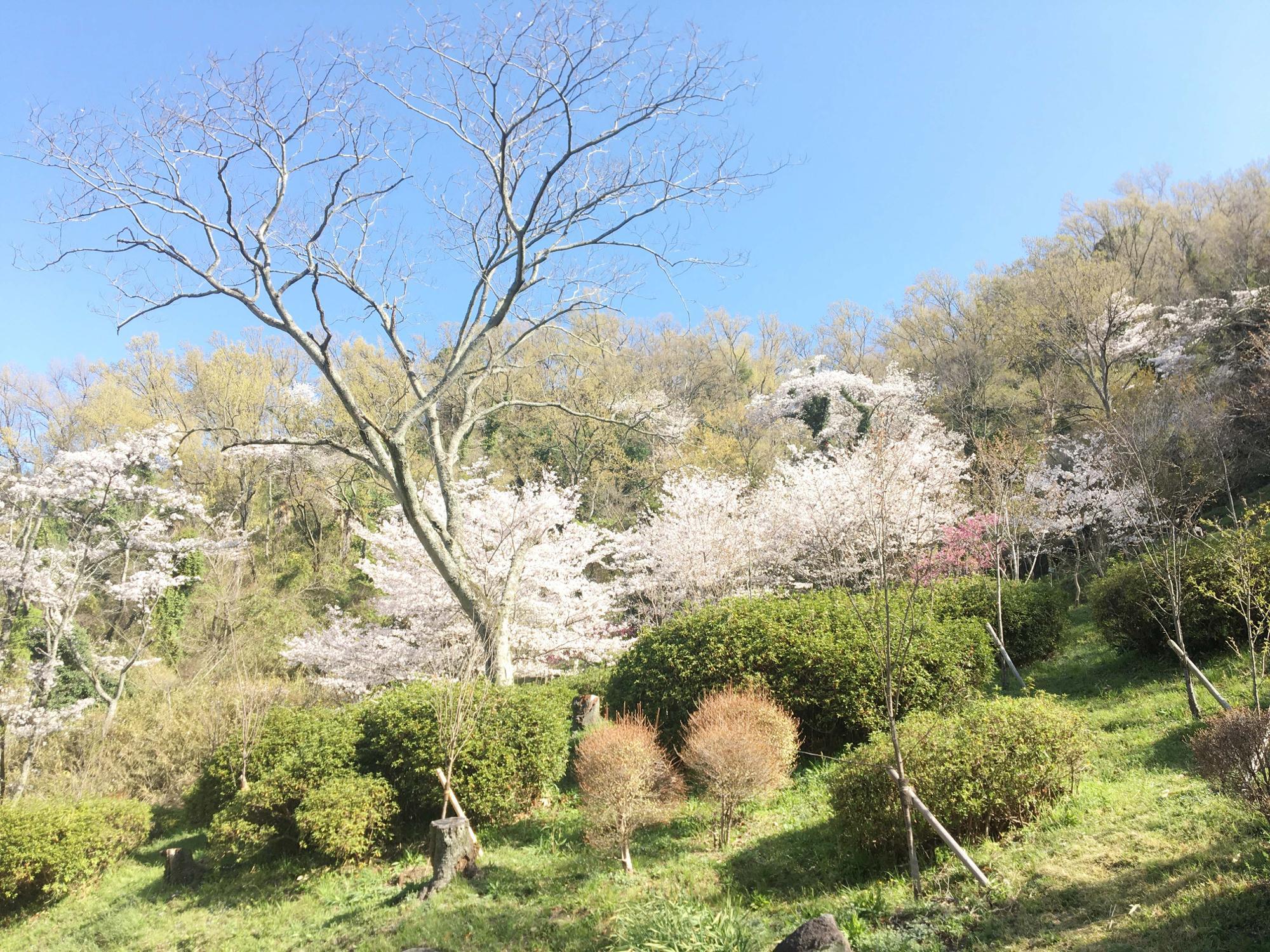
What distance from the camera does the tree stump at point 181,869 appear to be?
746cm

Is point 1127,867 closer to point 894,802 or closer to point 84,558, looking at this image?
point 894,802

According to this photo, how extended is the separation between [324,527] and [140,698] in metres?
10.5

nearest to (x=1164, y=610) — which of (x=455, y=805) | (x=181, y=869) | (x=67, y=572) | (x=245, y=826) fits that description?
(x=455, y=805)

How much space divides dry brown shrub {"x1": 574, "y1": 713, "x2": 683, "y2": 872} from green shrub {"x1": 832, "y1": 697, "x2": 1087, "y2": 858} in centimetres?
143

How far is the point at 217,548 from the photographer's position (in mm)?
18906

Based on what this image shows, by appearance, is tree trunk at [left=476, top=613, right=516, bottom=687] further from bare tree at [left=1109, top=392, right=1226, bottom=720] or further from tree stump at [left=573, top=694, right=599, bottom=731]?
bare tree at [left=1109, top=392, right=1226, bottom=720]

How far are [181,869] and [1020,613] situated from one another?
11073 millimetres

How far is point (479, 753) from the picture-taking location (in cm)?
700

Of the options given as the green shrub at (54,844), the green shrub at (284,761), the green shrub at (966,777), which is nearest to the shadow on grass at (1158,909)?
the green shrub at (966,777)

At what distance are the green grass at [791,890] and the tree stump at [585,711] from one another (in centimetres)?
113

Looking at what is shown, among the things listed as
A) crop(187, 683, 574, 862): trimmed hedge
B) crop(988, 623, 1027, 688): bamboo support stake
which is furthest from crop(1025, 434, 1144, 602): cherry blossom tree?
crop(187, 683, 574, 862): trimmed hedge

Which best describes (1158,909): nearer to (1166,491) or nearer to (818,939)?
(818,939)

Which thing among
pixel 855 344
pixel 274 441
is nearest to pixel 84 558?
pixel 274 441

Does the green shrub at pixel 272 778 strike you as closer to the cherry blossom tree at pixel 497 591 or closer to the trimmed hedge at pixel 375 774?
the trimmed hedge at pixel 375 774
